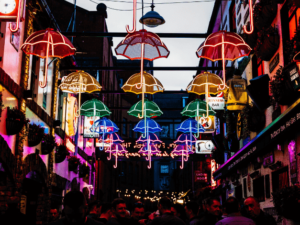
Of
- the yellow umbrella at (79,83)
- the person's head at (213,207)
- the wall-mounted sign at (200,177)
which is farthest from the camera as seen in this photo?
the wall-mounted sign at (200,177)

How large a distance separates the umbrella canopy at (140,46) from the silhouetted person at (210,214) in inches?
176

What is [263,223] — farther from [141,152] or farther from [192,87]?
[141,152]

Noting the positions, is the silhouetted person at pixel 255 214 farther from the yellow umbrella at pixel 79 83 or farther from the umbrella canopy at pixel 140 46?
the yellow umbrella at pixel 79 83

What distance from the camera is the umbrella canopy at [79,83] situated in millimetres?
14061

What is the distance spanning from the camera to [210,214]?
6750mm

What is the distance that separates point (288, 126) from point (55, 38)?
237 inches

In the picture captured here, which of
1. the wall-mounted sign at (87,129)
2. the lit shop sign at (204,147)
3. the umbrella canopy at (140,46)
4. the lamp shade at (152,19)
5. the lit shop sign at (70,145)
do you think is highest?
the lamp shade at (152,19)

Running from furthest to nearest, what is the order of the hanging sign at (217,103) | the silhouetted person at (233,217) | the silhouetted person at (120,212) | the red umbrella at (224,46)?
the hanging sign at (217,103) < the red umbrella at (224,46) < the silhouetted person at (120,212) < the silhouetted person at (233,217)

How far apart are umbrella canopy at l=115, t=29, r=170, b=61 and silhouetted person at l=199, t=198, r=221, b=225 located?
4.48 metres

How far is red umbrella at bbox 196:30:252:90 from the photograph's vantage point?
32.7ft

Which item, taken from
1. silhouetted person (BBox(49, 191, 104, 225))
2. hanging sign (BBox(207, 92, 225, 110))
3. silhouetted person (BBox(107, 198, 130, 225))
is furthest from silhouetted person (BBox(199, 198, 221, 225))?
hanging sign (BBox(207, 92, 225, 110))

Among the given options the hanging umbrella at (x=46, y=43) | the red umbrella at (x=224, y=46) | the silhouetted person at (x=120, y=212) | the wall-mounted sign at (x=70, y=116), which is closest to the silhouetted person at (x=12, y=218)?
the silhouetted person at (x=120, y=212)

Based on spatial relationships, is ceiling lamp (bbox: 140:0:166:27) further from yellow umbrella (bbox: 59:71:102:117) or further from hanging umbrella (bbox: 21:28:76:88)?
hanging umbrella (bbox: 21:28:76:88)

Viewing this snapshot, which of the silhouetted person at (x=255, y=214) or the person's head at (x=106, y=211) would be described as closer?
the silhouetted person at (x=255, y=214)
